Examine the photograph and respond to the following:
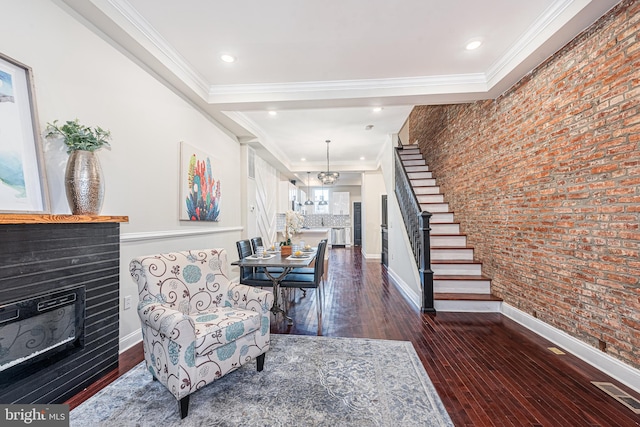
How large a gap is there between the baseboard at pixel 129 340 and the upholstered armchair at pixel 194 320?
802mm

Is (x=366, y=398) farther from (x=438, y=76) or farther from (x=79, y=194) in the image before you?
(x=438, y=76)

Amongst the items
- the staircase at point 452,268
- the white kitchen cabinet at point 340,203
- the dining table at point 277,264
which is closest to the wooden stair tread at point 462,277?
the staircase at point 452,268

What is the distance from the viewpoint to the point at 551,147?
2.60 metres

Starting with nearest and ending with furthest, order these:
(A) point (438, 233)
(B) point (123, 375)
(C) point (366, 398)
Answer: (C) point (366, 398), (B) point (123, 375), (A) point (438, 233)

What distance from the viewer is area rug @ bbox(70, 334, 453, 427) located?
1593mm

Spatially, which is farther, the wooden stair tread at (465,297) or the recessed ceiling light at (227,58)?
the wooden stair tread at (465,297)

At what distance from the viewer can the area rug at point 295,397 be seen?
1.59 m

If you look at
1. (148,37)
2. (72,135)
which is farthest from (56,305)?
(148,37)

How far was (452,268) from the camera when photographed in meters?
3.90

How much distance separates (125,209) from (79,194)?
2.13 feet

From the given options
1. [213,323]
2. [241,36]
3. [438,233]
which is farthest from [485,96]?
[213,323]

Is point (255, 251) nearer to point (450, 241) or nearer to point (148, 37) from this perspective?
point (148, 37)

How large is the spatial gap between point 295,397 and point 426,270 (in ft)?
7.82

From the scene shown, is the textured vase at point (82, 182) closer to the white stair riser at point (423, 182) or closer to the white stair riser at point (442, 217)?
the white stair riser at point (442, 217)
